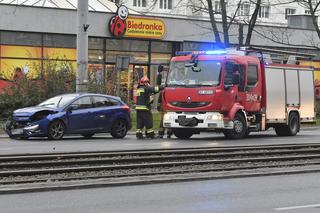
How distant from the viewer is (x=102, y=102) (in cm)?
2139

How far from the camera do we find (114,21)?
1492 inches

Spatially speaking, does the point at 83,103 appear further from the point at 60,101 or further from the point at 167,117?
the point at 167,117

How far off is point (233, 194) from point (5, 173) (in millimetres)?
4100

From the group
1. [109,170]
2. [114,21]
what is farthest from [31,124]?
[114,21]

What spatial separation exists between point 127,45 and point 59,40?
435 cm

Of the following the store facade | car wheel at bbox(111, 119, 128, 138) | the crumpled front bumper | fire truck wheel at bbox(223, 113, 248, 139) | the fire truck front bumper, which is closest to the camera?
the crumpled front bumper

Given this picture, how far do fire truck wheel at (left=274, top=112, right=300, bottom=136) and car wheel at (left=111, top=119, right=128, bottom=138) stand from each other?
6220mm

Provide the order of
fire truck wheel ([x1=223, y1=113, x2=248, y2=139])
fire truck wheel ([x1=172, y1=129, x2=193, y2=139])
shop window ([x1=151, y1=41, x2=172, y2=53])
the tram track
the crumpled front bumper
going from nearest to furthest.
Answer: the tram track < the crumpled front bumper < fire truck wheel ([x1=223, y1=113, x2=248, y2=139]) < fire truck wheel ([x1=172, y1=129, x2=193, y2=139]) < shop window ([x1=151, y1=41, x2=172, y2=53])

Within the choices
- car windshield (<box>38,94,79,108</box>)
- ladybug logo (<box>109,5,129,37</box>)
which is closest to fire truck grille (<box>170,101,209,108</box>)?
car windshield (<box>38,94,79,108</box>)

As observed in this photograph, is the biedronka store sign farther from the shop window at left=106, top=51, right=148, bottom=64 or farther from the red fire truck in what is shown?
the red fire truck

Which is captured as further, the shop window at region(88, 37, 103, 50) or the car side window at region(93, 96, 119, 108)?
the shop window at region(88, 37, 103, 50)

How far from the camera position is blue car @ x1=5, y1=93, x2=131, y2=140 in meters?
19.7

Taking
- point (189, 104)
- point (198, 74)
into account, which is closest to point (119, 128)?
point (189, 104)

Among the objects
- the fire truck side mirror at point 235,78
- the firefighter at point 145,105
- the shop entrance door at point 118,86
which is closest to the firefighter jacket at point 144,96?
the firefighter at point 145,105
